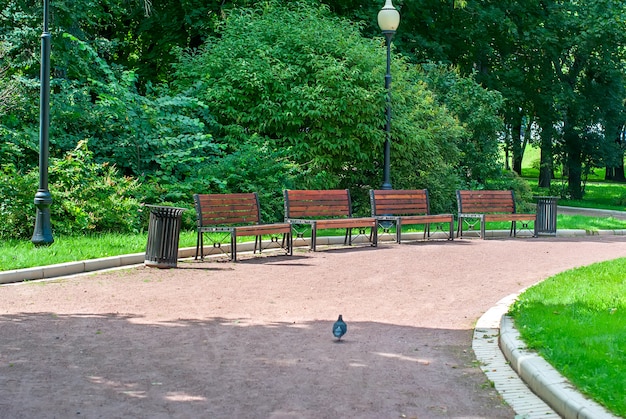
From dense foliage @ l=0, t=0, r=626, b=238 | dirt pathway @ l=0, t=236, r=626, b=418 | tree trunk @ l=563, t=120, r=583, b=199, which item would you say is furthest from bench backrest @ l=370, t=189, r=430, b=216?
tree trunk @ l=563, t=120, r=583, b=199

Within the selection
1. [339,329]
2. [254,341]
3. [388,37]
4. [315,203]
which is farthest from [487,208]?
[254,341]

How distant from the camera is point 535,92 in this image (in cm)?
3378

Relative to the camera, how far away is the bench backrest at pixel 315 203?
1648cm

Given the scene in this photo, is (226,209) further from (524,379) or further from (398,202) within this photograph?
(524,379)

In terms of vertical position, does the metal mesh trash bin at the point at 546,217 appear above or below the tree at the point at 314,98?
below

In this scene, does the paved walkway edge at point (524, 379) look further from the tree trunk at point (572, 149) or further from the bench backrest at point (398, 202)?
the tree trunk at point (572, 149)

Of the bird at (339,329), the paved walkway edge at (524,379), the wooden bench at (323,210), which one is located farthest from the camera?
the wooden bench at (323,210)

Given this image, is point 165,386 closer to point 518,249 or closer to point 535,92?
point 518,249

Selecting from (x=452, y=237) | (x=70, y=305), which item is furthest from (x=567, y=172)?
(x=70, y=305)

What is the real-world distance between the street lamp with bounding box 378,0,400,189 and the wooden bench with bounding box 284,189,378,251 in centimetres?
259

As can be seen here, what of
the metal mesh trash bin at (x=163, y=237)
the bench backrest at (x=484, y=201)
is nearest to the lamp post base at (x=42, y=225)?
the metal mesh trash bin at (x=163, y=237)

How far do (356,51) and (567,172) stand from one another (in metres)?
20.4

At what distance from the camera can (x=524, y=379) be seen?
6625 mm

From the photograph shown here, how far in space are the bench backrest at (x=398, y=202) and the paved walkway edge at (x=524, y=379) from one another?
953 centimetres
